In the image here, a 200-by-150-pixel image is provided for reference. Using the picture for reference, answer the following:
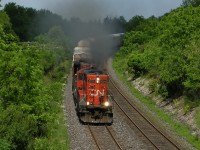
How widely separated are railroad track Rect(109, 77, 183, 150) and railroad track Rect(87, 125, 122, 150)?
227cm

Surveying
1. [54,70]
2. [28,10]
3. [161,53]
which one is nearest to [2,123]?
[161,53]

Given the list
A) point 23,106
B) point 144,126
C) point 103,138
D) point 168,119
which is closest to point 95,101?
point 144,126

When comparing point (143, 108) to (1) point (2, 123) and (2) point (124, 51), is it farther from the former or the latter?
(2) point (124, 51)

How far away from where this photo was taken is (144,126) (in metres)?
31.3

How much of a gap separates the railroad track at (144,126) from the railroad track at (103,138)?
7.44ft

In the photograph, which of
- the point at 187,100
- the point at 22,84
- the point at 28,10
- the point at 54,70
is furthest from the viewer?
the point at 28,10

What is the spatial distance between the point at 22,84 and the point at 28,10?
9240cm

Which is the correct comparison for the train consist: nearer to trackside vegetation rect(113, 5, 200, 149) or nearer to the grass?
the grass

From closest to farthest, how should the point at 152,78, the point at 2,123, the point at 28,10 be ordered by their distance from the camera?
A: the point at 2,123 < the point at 152,78 < the point at 28,10

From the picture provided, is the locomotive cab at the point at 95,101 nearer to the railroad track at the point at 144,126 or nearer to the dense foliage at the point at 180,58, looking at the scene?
the railroad track at the point at 144,126

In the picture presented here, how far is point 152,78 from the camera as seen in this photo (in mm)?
47406

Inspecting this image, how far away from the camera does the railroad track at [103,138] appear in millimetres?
25828

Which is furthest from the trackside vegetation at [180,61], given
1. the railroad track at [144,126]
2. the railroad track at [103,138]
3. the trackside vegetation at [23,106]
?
the trackside vegetation at [23,106]

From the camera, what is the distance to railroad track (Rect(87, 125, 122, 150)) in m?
25.8
